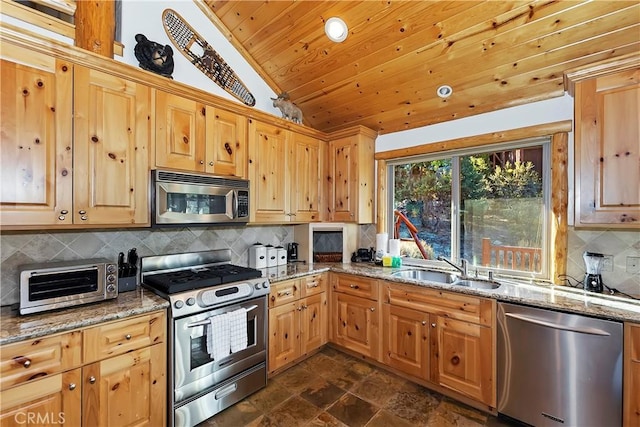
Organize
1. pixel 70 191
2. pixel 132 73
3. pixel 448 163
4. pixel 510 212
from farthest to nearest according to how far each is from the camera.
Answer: pixel 448 163, pixel 510 212, pixel 132 73, pixel 70 191

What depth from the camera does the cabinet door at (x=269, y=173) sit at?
265 cm

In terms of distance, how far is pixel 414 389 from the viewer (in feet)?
7.86

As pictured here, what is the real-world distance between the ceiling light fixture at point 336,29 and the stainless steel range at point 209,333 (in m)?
2.14

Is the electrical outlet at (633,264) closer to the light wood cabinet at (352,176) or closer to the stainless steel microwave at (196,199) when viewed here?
the light wood cabinet at (352,176)

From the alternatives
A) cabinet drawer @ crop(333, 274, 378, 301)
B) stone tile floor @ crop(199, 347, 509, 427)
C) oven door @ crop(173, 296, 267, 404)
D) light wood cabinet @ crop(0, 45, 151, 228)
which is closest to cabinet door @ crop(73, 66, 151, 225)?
light wood cabinet @ crop(0, 45, 151, 228)

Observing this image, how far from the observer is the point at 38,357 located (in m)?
1.38

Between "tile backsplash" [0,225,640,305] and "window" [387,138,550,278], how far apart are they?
304 millimetres

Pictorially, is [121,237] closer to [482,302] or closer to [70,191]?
[70,191]

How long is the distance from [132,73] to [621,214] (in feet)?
11.1

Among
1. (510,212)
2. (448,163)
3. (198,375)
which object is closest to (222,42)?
(448,163)

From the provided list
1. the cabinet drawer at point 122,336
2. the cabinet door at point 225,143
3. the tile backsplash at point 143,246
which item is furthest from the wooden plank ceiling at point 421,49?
the cabinet drawer at point 122,336

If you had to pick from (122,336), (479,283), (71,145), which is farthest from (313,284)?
(71,145)

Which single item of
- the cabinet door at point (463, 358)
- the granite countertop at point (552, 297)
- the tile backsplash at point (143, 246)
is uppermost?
the tile backsplash at point (143, 246)

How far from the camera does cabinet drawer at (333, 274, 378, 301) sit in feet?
8.95
